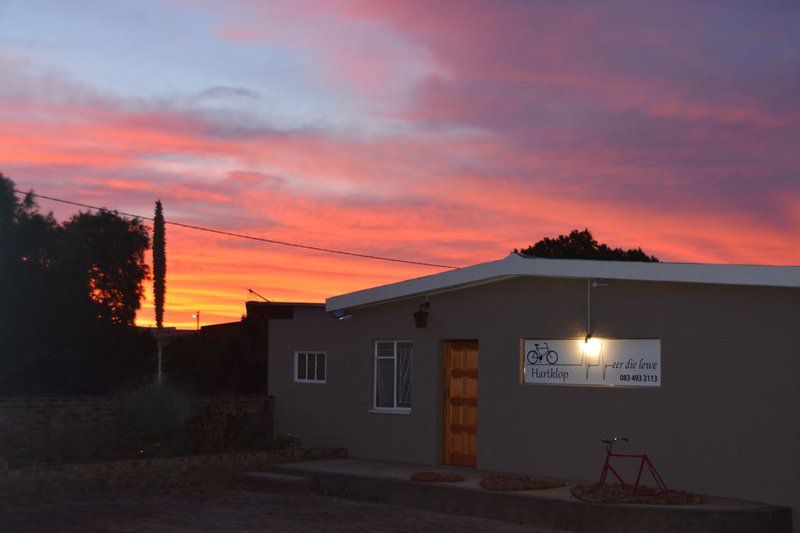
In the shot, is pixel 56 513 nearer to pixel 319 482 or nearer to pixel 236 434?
pixel 319 482

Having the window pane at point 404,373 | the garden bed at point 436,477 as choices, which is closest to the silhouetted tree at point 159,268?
the window pane at point 404,373

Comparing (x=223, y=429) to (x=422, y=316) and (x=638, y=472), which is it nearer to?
(x=422, y=316)

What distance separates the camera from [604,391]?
14406 mm

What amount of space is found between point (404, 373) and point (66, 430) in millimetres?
5417

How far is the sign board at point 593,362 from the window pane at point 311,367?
495cm

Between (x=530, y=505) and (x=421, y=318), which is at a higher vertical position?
(x=421, y=318)

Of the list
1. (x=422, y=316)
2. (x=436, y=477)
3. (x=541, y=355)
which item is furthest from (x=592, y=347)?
(x=422, y=316)

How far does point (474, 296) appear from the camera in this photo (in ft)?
53.1

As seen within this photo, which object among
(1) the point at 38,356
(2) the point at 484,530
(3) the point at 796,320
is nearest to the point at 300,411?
(2) the point at 484,530

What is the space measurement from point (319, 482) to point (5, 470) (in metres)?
4.37

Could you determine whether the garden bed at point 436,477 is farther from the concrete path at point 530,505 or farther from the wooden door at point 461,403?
the wooden door at point 461,403

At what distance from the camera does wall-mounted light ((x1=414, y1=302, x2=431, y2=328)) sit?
55.0ft

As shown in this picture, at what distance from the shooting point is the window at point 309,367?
18891 mm

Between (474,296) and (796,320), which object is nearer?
(796,320)
